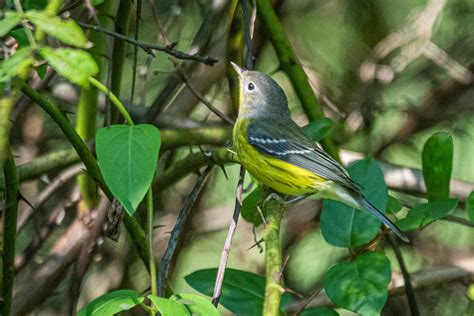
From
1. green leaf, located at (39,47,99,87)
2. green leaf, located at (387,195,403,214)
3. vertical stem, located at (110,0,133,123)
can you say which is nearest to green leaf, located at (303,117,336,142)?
green leaf, located at (387,195,403,214)

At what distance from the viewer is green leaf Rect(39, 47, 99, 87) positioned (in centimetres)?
179

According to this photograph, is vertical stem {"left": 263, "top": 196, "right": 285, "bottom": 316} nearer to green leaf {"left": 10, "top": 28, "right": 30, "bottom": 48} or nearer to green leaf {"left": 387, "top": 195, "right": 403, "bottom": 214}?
green leaf {"left": 387, "top": 195, "right": 403, "bottom": 214}

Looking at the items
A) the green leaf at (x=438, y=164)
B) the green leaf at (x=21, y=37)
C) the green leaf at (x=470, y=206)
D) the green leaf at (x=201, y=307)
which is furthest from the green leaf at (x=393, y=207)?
the green leaf at (x=21, y=37)

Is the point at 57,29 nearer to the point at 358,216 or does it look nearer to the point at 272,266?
the point at 272,266

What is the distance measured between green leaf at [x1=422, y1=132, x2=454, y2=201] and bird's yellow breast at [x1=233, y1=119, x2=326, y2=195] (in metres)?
0.66

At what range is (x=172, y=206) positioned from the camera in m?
4.63

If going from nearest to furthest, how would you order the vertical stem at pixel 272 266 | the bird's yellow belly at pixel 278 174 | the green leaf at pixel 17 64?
the green leaf at pixel 17 64
the vertical stem at pixel 272 266
the bird's yellow belly at pixel 278 174

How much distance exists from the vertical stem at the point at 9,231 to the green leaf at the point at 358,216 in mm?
976

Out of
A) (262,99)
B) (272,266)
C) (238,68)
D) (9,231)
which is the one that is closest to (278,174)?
(238,68)

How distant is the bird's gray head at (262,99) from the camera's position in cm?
417

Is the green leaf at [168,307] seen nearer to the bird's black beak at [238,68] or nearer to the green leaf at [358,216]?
the green leaf at [358,216]

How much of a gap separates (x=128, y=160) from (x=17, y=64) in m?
0.44

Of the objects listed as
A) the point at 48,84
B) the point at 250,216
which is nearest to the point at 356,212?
the point at 250,216

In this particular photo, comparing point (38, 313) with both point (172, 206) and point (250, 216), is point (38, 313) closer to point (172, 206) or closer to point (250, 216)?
point (172, 206)
